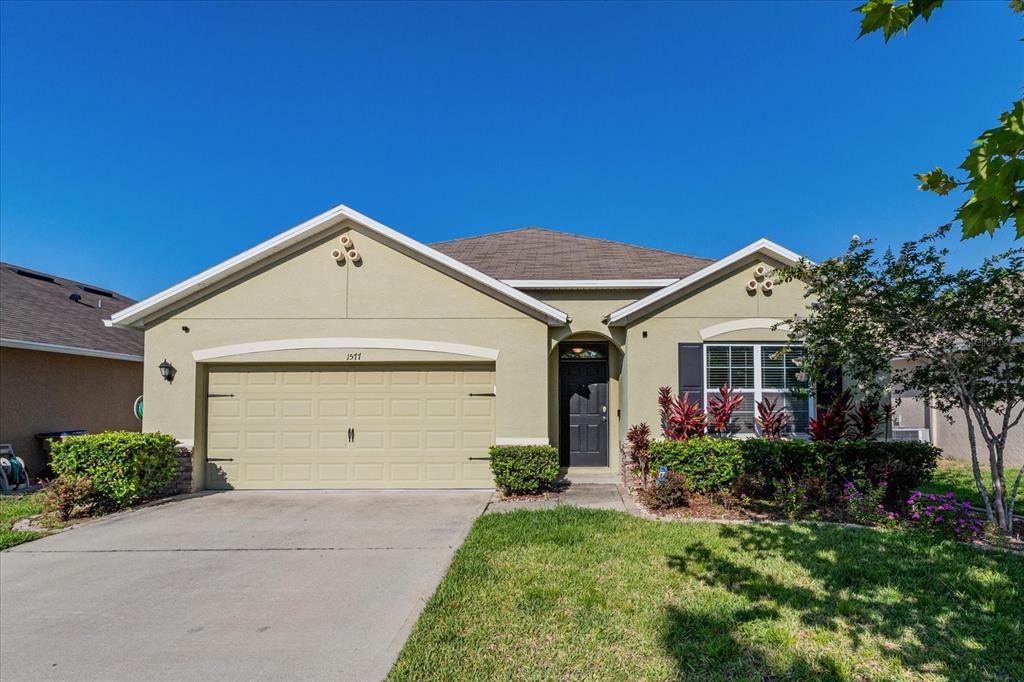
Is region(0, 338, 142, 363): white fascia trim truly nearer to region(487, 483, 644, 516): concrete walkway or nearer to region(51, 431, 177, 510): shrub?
region(51, 431, 177, 510): shrub

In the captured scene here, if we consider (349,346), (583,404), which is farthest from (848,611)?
(349,346)

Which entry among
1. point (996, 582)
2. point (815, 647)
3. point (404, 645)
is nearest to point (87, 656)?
point (404, 645)

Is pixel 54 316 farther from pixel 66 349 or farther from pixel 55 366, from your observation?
pixel 66 349

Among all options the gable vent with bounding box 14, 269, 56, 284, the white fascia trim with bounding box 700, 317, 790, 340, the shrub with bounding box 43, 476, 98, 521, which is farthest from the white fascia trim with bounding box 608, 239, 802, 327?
the gable vent with bounding box 14, 269, 56, 284

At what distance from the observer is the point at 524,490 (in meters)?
8.73

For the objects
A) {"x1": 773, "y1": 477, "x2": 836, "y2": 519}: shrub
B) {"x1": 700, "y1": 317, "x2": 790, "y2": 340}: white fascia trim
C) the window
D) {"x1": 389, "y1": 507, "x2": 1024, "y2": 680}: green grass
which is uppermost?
{"x1": 700, "y1": 317, "x2": 790, "y2": 340}: white fascia trim

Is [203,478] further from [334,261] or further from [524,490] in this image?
[524,490]

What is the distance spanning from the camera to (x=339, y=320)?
9.67 m

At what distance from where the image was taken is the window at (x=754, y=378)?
30.1 feet

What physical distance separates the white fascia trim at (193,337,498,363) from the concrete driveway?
2.83 m

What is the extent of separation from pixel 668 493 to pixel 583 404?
3.81m

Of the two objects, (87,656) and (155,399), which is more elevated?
(155,399)

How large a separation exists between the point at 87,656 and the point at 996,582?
7.76 metres

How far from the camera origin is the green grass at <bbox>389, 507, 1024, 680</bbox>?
3520 mm
